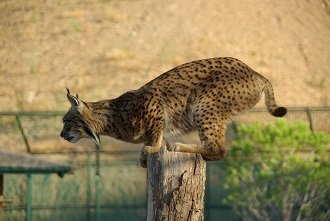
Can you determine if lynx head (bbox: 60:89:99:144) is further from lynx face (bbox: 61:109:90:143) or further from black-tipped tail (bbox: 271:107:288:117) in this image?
black-tipped tail (bbox: 271:107:288:117)

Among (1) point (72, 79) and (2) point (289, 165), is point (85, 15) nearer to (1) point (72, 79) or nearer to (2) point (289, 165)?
(1) point (72, 79)

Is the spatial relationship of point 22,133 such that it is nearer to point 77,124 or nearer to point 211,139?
point 77,124

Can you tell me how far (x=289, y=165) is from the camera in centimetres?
3097

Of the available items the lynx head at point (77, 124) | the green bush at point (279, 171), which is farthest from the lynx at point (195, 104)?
the green bush at point (279, 171)

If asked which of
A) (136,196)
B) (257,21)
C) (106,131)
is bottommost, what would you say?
(136,196)

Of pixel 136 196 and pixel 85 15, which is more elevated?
pixel 85 15

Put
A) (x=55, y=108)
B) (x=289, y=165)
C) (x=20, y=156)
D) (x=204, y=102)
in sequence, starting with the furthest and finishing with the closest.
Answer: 1. (x=55, y=108)
2. (x=289, y=165)
3. (x=20, y=156)
4. (x=204, y=102)

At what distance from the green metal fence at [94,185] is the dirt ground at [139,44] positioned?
8306mm

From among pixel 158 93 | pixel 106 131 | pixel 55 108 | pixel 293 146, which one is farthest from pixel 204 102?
pixel 55 108

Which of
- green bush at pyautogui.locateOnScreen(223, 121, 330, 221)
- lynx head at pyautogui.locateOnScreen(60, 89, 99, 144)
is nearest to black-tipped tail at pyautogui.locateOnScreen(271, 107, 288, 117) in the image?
lynx head at pyautogui.locateOnScreen(60, 89, 99, 144)

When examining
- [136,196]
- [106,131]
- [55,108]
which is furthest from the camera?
[55,108]

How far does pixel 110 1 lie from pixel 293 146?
844 inches

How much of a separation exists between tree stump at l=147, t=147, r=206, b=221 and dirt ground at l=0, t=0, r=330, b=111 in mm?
33282

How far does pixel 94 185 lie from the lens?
3384cm
